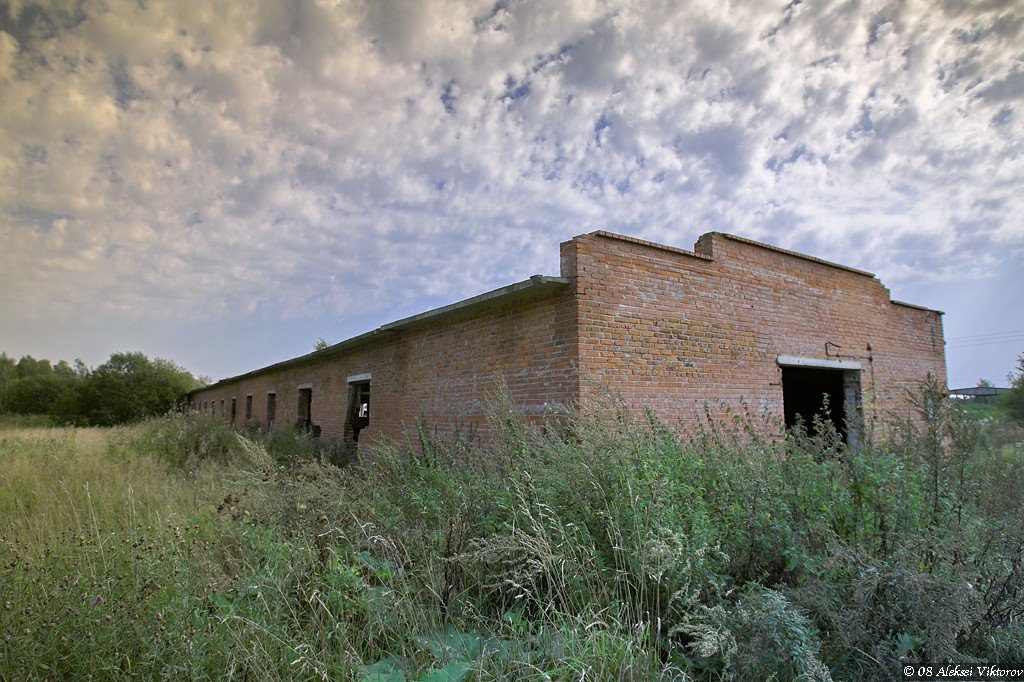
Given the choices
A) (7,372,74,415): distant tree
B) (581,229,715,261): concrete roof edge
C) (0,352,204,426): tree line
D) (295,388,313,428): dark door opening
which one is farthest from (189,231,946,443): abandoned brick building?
(7,372,74,415): distant tree

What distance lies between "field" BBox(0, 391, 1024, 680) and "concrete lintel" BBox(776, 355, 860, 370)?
5801mm

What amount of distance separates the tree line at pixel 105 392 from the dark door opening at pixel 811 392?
1413 inches

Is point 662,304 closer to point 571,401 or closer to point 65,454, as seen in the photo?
point 571,401

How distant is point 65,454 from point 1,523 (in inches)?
178

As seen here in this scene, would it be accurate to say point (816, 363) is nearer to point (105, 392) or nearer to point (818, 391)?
point (818, 391)

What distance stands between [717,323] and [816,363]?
10.1 ft

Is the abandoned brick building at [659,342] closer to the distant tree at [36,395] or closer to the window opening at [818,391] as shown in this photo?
the window opening at [818,391]

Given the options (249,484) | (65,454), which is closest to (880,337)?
(249,484)

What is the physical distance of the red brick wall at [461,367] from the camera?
7512mm

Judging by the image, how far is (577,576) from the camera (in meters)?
2.81

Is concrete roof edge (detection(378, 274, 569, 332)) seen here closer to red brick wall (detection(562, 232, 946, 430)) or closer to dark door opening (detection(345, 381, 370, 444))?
red brick wall (detection(562, 232, 946, 430))

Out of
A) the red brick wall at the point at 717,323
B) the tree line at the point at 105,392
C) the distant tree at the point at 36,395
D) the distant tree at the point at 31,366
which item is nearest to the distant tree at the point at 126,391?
the tree line at the point at 105,392

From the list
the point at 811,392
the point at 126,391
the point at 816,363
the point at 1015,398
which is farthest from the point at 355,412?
the point at 126,391

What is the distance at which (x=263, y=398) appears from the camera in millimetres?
22453
